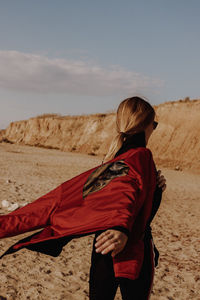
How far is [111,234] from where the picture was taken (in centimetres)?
151

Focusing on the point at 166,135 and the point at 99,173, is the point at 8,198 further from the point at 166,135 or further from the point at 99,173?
the point at 166,135

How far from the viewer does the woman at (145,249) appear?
1.74m

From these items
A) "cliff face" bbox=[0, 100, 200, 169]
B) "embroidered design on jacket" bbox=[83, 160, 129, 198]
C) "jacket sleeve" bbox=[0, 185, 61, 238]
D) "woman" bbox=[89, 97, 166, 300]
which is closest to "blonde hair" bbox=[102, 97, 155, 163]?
"woman" bbox=[89, 97, 166, 300]

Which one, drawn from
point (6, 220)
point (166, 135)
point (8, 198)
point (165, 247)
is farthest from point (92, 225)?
point (166, 135)

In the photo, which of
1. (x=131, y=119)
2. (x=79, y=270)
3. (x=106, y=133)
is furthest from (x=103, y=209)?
(x=106, y=133)

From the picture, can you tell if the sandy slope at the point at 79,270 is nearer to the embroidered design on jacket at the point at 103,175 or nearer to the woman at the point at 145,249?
the woman at the point at 145,249

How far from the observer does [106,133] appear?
3238 cm

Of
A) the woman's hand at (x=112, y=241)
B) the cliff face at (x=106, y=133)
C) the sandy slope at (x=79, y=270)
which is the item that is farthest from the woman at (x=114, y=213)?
the cliff face at (x=106, y=133)

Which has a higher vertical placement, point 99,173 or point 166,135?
point 99,173

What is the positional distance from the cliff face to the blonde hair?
19713 millimetres

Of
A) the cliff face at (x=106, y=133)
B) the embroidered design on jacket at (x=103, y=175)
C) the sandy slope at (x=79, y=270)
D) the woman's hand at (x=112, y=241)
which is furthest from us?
the cliff face at (x=106, y=133)

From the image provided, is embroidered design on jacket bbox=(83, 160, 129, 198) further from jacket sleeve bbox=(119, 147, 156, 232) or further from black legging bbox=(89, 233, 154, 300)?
black legging bbox=(89, 233, 154, 300)

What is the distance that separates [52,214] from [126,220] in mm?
505

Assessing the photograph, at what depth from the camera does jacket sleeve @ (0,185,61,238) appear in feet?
5.85
